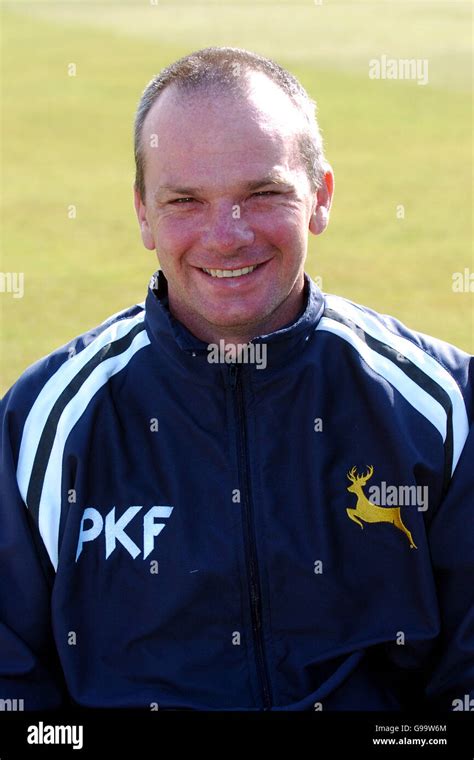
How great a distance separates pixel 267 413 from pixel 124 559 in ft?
1.39

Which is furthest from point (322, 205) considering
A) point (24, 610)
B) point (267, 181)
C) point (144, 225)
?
point (24, 610)

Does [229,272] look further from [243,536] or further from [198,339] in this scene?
[243,536]

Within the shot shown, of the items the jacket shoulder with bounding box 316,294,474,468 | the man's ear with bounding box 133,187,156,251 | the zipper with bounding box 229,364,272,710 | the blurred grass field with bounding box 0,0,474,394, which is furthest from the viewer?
the blurred grass field with bounding box 0,0,474,394

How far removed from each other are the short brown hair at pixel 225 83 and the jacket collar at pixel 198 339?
26 centimetres

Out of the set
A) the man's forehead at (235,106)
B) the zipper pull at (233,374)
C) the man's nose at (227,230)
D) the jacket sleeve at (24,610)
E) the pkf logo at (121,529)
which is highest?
the man's forehead at (235,106)

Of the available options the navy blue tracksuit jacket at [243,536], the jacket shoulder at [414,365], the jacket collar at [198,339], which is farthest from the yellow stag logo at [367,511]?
the jacket collar at [198,339]

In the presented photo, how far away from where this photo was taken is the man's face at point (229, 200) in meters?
2.55

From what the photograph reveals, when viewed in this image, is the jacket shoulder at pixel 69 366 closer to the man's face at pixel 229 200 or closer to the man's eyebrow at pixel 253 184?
the man's face at pixel 229 200

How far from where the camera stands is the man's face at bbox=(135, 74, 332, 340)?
100 inches

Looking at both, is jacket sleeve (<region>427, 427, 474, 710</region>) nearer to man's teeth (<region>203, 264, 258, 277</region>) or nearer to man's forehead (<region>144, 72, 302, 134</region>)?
man's teeth (<region>203, 264, 258, 277</region>)

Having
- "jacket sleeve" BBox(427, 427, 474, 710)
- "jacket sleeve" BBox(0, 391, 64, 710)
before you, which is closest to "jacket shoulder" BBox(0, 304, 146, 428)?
"jacket sleeve" BBox(0, 391, 64, 710)

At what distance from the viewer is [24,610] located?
100 inches

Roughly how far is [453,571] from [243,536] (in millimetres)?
436

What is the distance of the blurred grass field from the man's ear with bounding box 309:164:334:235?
3.86m
